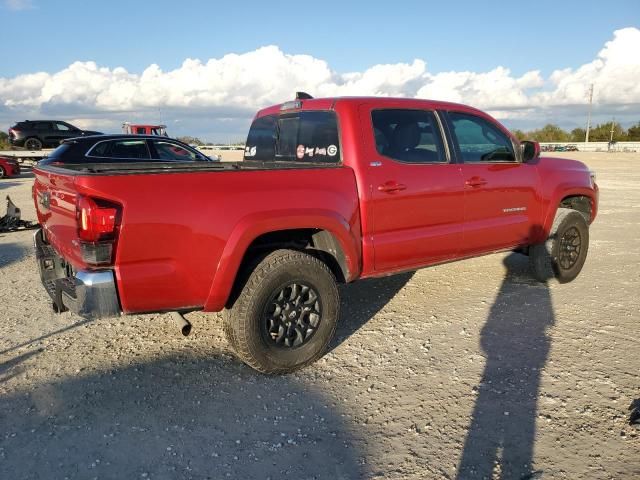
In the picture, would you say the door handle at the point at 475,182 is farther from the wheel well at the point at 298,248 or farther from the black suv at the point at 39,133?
the black suv at the point at 39,133

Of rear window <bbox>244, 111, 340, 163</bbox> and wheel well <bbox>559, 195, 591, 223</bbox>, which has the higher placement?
rear window <bbox>244, 111, 340, 163</bbox>

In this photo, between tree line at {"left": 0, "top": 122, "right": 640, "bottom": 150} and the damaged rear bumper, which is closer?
the damaged rear bumper

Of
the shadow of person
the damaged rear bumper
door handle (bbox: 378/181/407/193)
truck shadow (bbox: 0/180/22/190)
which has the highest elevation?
door handle (bbox: 378/181/407/193)

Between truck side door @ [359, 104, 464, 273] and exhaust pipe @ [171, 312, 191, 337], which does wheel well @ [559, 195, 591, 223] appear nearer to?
truck side door @ [359, 104, 464, 273]

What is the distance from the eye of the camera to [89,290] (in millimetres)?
3029

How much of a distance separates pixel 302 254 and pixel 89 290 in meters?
1.45

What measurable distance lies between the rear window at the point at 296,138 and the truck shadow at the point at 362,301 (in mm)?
1510

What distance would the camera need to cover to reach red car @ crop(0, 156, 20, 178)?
2000 centimetres

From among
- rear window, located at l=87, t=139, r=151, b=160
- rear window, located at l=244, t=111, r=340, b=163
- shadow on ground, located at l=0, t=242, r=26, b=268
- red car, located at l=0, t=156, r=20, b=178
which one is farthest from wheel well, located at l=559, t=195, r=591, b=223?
red car, located at l=0, t=156, r=20, b=178

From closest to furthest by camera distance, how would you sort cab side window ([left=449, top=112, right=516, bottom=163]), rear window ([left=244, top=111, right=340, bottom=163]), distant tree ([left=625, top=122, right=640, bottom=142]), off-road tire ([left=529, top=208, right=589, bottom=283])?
rear window ([left=244, top=111, right=340, bottom=163]) < cab side window ([left=449, top=112, right=516, bottom=163]) < off-road tire ([left=529, top=208, right=589, bottom=283]) < distant tree ([left=625, top=122, right=640, bottom=142])

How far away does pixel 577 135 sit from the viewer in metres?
95.5

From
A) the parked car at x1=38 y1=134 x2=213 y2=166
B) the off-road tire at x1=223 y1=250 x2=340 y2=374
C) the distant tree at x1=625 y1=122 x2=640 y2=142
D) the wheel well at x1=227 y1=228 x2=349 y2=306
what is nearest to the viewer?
the off-road tire at x1=223 y1=250 x2=340 y2=374

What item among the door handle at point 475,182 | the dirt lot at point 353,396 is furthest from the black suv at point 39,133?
the door handle at point 475,182

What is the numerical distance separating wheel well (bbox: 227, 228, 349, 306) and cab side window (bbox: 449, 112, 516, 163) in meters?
1.68
